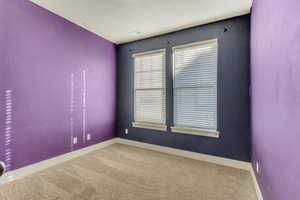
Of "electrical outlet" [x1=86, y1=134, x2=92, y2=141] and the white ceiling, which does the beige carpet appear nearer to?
"electrical outlet" [x1=86, y1=134, x2=92, y2=141]

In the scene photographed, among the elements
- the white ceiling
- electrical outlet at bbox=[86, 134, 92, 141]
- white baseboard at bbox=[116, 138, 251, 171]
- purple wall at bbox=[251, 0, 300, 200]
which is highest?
the white ceiling

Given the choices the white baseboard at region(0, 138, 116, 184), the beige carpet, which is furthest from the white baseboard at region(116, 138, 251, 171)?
the white baseboard at region(0, 138, 116, 184)

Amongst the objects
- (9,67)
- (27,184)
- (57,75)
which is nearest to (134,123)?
(57,75)

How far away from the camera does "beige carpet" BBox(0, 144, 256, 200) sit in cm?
179

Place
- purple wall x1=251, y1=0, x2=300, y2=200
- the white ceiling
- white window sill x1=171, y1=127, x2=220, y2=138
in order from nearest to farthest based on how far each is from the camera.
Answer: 1. purple wall x1=251, y1=0, x2=300, y2=200
2. the white ceiling
3. white window sill x1=171, y1=127, x2=220, y2=138

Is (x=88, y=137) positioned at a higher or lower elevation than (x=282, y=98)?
lower

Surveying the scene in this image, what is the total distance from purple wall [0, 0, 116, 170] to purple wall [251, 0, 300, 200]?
311 centimetres

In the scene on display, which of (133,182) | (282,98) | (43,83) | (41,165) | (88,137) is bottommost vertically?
(133,182)

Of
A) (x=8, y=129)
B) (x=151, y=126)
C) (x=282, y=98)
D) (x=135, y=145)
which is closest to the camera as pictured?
(x=282, y=98)

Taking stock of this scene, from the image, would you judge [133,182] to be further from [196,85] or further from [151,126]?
[196,85]

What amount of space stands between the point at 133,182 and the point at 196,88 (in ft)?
6.68

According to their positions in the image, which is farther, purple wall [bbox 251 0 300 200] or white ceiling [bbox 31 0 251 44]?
white ceiling [bbox 31 0 251 44]

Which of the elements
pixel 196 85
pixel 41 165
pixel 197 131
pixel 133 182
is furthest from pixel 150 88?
pixel 41 165

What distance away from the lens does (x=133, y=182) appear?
2080 mm
